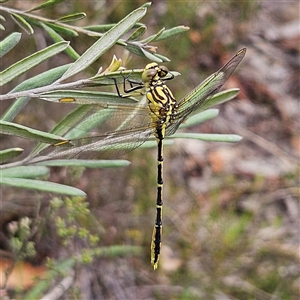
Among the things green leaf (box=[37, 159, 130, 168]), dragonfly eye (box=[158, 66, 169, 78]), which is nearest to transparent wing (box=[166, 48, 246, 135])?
dragonfly eye (box=[158, 66, 169, 78])

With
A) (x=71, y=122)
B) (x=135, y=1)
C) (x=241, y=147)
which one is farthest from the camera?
(x=241, y=147)

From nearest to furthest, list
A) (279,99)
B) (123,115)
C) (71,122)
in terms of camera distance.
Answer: (71,122)
(123,115)
(279,99)

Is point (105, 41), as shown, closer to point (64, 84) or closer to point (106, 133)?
point (64, 84)

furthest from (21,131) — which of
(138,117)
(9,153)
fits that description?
(138,117)

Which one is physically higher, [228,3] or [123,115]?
[228,3]

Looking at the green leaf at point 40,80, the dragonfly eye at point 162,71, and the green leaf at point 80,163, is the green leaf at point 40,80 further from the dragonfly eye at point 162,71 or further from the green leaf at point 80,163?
the dragonfly eye at point 162,71

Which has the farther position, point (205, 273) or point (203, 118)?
point (205, 273)

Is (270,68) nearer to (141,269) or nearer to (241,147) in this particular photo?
(241,147)

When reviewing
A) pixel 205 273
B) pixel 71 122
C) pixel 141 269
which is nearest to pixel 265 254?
pixel 205 273
